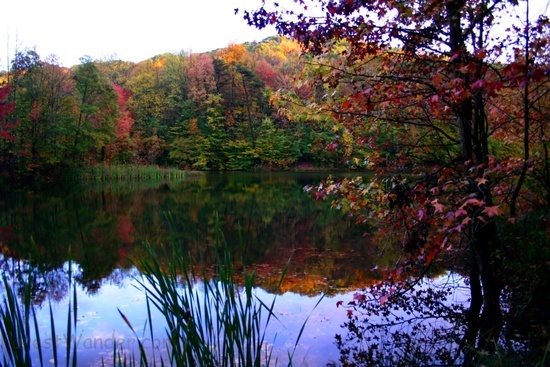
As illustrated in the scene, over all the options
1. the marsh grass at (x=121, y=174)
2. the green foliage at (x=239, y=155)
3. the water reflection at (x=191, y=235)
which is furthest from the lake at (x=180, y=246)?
the green foliage at (x=239, y=155)

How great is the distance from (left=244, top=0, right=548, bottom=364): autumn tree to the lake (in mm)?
752

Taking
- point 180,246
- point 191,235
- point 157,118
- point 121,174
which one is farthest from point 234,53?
point 180,246

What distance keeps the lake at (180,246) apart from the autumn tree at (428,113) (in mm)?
752

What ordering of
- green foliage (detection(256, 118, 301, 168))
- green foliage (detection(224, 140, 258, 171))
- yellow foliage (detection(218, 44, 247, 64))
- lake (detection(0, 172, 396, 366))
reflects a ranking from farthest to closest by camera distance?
yellow foliage (detection(218, 44, 247, 64)), green foliage (detection(224, 140, 258, 171)), green foliage (detection(256, 118, 301, 168)), lake (detection(0, 172, 396, 366))

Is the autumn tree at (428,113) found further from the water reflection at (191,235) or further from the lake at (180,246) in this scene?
the water reflection at (191,235)

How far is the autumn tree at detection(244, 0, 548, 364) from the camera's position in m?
2.90

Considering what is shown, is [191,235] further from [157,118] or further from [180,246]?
[157,118]

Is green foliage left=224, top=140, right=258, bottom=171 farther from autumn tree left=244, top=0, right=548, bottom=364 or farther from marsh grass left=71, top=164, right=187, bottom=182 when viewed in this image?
autumn tree left=244, top=0, right=548, bottom=364

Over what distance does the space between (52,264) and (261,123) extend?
3643cm

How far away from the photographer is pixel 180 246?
83.0 inches

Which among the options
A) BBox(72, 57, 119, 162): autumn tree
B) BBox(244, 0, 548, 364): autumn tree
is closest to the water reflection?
BBox(244, 0, 548, 364): autumn tree

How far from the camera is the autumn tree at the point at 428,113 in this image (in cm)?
290

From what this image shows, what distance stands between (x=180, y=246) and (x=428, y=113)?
283cm

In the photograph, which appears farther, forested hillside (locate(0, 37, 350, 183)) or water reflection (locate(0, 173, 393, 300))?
forested hillside (locate(0, 37, 350, 183))
